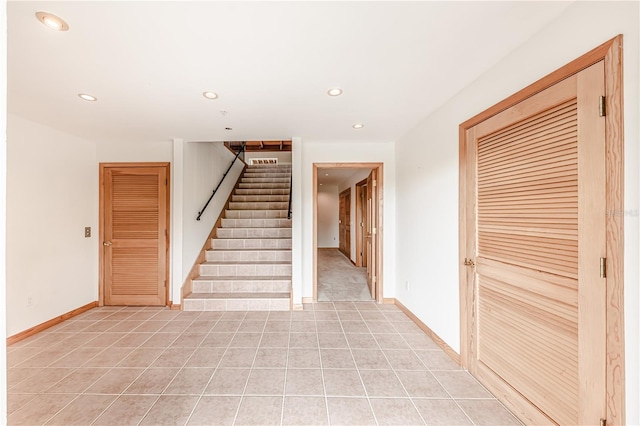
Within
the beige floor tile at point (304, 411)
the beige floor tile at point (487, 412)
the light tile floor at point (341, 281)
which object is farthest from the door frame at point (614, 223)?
the light tile floor at point (341, 281)

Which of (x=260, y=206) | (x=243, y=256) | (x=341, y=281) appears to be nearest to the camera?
(x=243, y=256)

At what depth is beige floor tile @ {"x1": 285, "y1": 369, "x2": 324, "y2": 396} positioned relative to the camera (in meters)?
1.79

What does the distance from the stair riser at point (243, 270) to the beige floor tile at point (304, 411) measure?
2.13 meters

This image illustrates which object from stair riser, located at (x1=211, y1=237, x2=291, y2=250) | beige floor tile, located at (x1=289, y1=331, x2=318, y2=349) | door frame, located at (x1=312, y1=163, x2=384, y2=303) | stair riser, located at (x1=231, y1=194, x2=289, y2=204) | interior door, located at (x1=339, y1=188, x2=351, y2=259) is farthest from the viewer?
interior door, located at (x1=339, y1=188, x2=351, y2=259)

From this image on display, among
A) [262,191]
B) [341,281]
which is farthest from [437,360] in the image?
[262,191]

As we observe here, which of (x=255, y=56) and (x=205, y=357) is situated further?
(x=205, y=357)

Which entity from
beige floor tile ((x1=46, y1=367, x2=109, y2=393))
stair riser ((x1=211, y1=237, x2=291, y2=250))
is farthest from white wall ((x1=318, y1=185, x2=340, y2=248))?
beige floor tile ((x1=46, y1=367, x2=109, y2=393))

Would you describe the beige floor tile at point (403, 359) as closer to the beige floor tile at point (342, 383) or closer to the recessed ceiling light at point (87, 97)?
the beige floor tile at point (342, 383)

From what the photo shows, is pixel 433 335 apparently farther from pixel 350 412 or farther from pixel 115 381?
pixel 115 381

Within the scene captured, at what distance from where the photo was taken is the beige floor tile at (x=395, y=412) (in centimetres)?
154

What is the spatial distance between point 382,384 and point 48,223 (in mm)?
4043

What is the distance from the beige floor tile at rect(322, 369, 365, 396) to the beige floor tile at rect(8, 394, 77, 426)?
1835mm

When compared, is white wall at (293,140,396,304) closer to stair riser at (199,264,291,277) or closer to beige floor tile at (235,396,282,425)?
stair riser at (199,264,291,277)

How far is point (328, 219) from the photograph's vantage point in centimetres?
907
